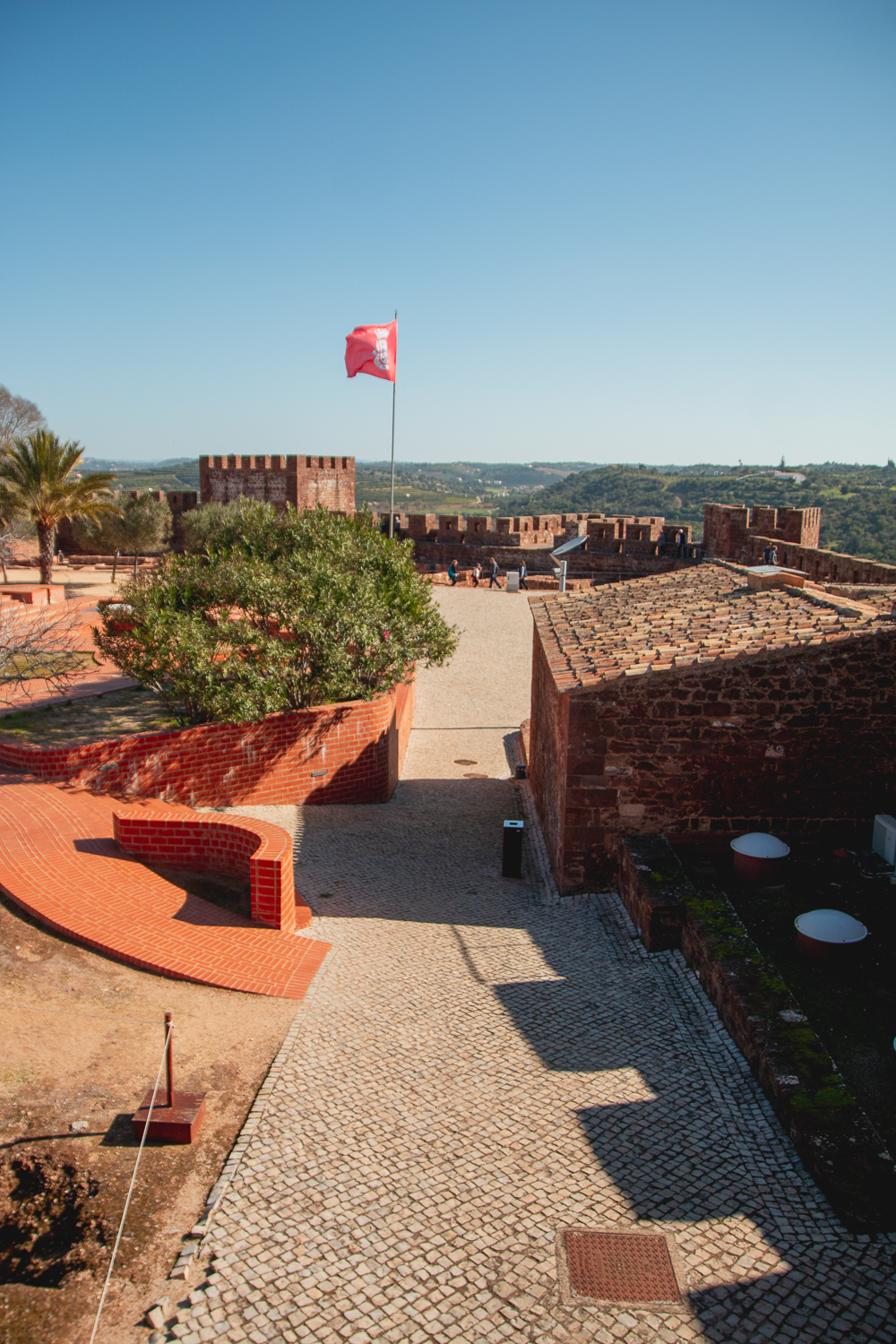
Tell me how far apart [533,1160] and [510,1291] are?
100cm

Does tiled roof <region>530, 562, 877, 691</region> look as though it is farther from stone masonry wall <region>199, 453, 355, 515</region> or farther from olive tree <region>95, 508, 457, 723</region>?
stone masonry wall <region>199, 453, 355, 515</region>

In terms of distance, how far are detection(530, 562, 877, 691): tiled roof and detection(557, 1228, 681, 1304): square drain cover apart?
4993mm

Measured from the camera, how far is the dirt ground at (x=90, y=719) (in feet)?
40.2

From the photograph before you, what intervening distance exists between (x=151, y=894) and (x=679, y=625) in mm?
6749

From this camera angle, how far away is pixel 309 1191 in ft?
15.9

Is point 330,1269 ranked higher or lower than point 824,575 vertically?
lower

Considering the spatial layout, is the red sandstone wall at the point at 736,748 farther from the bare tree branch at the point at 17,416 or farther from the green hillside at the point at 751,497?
the bare tree branch at the point at 17,416

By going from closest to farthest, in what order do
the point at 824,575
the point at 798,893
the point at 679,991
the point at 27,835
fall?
the point at 679,991 → the point at 798,893 → the point at 27,835 → the point at 824,575

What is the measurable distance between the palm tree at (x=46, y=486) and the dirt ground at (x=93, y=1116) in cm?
2065

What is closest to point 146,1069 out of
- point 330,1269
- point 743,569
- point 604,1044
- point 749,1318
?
point 330,1269

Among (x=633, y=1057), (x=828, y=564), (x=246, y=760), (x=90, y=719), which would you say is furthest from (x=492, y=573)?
(x=633, y=1057)

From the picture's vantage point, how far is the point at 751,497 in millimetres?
74688

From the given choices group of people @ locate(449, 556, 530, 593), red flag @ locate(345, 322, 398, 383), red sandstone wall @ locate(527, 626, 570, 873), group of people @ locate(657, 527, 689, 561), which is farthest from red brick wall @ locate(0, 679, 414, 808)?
group of people @ locate(657, 527, 689, 561)

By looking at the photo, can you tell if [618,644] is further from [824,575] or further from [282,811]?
[824,575]
